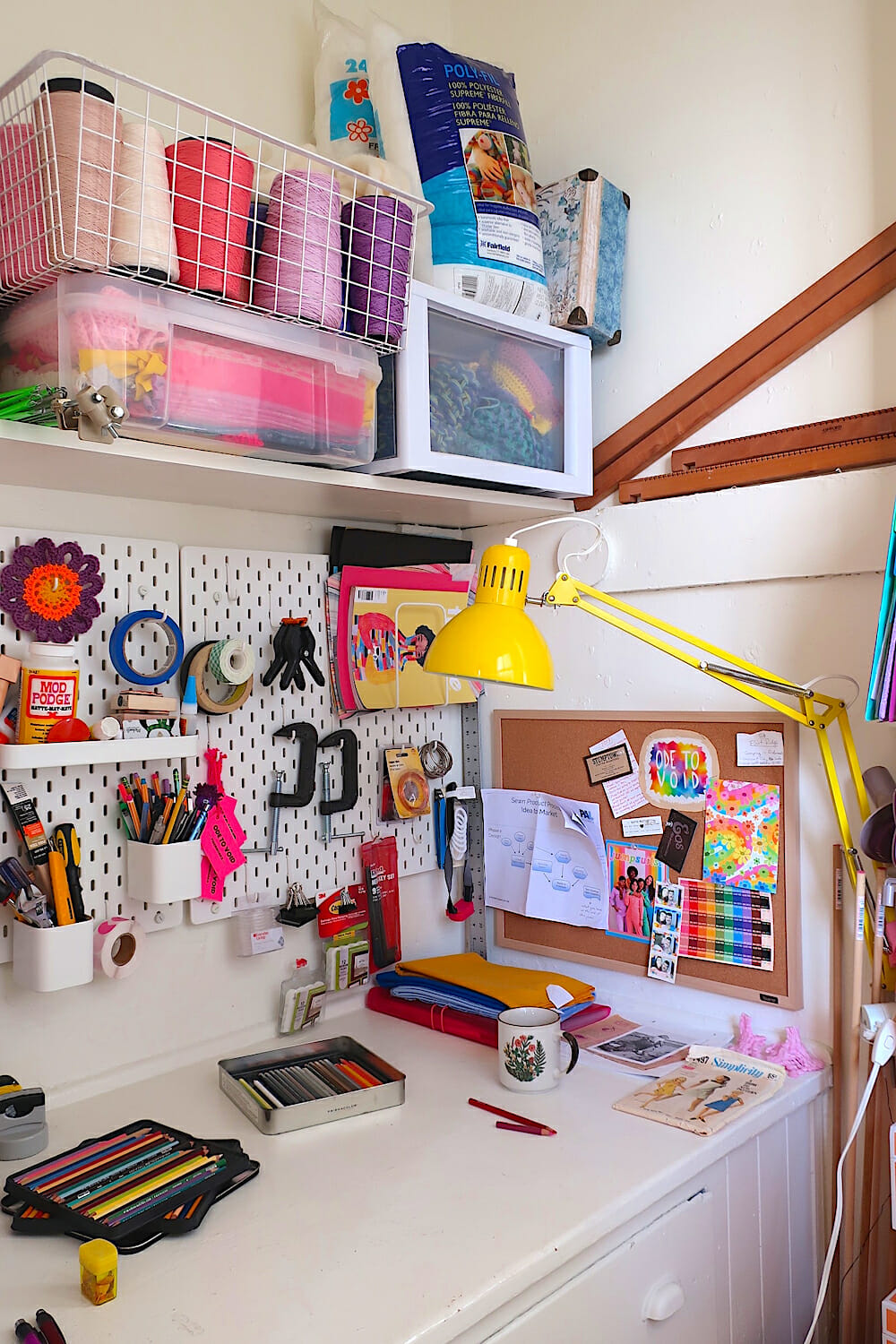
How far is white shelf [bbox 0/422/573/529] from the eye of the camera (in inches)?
45.8

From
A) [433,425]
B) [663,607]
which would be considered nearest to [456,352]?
[433,425]

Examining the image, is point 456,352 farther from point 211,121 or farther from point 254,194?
point 211,121

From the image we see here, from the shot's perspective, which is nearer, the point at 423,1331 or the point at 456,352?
the point at 423,1331

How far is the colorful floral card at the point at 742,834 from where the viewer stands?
1524 mm

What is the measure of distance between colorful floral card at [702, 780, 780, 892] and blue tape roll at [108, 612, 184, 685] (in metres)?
0.84

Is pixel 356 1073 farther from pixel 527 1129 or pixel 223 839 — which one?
pixel 223 839

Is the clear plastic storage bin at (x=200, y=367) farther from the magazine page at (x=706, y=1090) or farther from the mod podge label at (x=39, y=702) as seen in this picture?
the magazine page at (x=706, y=1090)

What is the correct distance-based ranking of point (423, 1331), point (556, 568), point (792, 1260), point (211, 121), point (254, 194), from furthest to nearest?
point (556, 568), point (211, 121), point (792, 1260), point (254, 194), point (423, 1331)

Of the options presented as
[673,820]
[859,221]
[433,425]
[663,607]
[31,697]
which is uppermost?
[859,221]

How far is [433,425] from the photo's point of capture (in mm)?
1450

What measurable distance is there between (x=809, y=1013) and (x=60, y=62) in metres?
1.74

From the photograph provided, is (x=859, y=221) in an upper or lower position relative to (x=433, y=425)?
upper

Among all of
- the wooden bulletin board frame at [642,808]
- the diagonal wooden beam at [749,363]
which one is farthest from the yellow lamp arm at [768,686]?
the diagonal wooden beam at [749,363]

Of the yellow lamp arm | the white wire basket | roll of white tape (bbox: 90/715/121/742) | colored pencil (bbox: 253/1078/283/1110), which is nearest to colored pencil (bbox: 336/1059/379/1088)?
colored pencil (bbox: 253/1078/283/1110)
